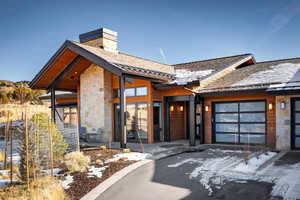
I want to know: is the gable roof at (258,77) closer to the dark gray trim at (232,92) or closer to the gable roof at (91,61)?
the dark gray trim at (232,92)

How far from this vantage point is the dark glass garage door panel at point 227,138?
35.5 feet

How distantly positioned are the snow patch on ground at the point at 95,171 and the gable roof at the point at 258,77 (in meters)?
6.05

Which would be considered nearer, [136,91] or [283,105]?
[283,105]

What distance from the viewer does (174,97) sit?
11.6m

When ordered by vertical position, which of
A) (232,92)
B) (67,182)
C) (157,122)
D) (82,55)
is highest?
(82,55)

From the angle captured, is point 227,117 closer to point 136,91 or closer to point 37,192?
Answer: point 136,91

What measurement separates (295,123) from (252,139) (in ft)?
6.56

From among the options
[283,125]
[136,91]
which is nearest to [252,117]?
[283,125]

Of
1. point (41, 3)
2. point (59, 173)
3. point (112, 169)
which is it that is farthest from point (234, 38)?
point (59, 173)

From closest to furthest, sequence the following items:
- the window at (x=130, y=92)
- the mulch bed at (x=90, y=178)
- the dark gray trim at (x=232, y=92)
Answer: the mulch bed at (x=90, y=178), the dark gray trim at (x=232, y=92), the window at (x=130, y=92)

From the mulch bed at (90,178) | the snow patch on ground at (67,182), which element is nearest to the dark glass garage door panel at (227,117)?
the mulch bed at (90,178)

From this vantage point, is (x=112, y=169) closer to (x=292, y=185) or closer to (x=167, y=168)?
(x=167, y=168)

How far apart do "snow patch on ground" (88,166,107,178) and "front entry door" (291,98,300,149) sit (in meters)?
7.13

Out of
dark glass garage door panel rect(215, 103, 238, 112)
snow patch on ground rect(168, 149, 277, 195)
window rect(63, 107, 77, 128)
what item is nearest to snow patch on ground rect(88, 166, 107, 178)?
snow patch on ground rect(168, 149, 277, 195)
